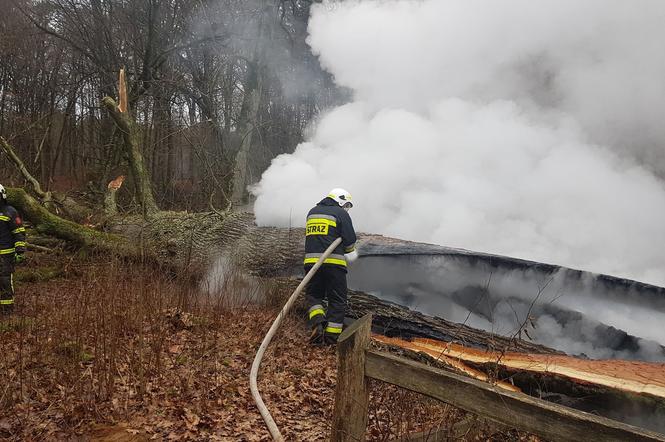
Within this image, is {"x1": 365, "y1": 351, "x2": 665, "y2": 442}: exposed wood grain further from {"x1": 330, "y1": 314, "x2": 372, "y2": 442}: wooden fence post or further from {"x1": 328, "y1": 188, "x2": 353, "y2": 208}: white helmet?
{"x1": 328, "y1": 188, "x2": 353, "y2": 208}: white helmet

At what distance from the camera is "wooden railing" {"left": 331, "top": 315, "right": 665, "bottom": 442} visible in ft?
5.01

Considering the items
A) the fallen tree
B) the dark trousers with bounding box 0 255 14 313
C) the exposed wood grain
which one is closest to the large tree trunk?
the fallen tree

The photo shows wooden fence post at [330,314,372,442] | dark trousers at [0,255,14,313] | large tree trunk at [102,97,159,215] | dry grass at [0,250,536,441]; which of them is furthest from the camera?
large tree trunk at [102,97,159,215]

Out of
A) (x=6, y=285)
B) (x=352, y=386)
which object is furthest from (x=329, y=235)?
(x=6, y=285)

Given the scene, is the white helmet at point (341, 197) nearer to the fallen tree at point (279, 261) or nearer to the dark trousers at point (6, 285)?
the fallen tree at point (279, 261)

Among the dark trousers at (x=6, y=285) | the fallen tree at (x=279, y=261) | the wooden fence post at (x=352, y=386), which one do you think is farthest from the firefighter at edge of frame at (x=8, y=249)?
the wooden fence post at (x=352, y=386)

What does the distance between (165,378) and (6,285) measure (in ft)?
11.1

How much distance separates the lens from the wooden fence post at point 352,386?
211cm

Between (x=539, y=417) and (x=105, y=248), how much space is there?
23.2 ft

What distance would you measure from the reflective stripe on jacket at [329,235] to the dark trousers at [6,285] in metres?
4.03

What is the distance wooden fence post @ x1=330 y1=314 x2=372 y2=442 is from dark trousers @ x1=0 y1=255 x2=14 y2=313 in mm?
5372

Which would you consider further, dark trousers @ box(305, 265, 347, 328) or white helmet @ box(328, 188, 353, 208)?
white helmet @ box(328, 188, 353, 208)

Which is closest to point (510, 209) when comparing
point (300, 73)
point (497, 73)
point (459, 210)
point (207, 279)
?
point (459, 210)

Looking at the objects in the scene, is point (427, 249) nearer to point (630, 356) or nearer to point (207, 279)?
point (630, 356)
